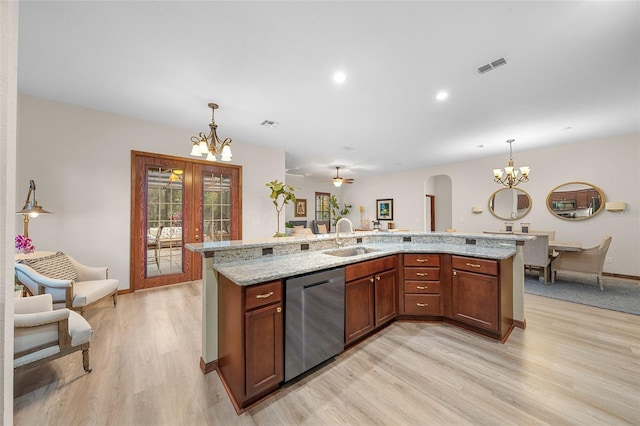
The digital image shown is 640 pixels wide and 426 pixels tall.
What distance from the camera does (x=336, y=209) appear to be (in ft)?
34.7

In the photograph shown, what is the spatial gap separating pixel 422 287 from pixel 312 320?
158 cm

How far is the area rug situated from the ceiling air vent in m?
3.50

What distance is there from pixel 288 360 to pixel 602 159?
7114mm

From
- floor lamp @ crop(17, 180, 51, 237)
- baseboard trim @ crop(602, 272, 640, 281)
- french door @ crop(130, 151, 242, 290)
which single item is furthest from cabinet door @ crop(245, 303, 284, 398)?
baseboard trim @ crop(602, 272, 640, 281)

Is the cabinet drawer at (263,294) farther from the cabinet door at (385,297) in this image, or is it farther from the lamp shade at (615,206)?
the lamp shade at (615,206)

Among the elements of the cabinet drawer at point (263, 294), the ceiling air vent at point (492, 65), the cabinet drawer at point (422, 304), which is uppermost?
the ceiling air vent at point (492, 65)

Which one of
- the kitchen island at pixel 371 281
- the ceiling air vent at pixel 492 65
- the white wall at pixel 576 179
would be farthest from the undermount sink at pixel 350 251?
the white wall at pixel 576 179

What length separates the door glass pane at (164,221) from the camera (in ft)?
13.3

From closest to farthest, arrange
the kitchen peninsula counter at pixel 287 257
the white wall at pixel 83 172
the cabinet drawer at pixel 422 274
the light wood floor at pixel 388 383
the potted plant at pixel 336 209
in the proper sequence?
the light wood floor at pixel 388 383 < the kitchen peninsula counter at pixel 287 257 < the cabinet drawer at pixel 422 274 < the white wall at pixel 83 172 < the potted plant at pixel 336 209

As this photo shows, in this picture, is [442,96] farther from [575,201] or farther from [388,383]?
[575,201]

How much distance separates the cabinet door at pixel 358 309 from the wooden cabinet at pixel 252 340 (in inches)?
28.1

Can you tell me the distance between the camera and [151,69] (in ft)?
8.21

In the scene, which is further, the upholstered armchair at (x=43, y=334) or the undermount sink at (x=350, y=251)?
the undermount sink at (x=350, y=251)

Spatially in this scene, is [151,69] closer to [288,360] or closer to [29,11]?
[29,11]
